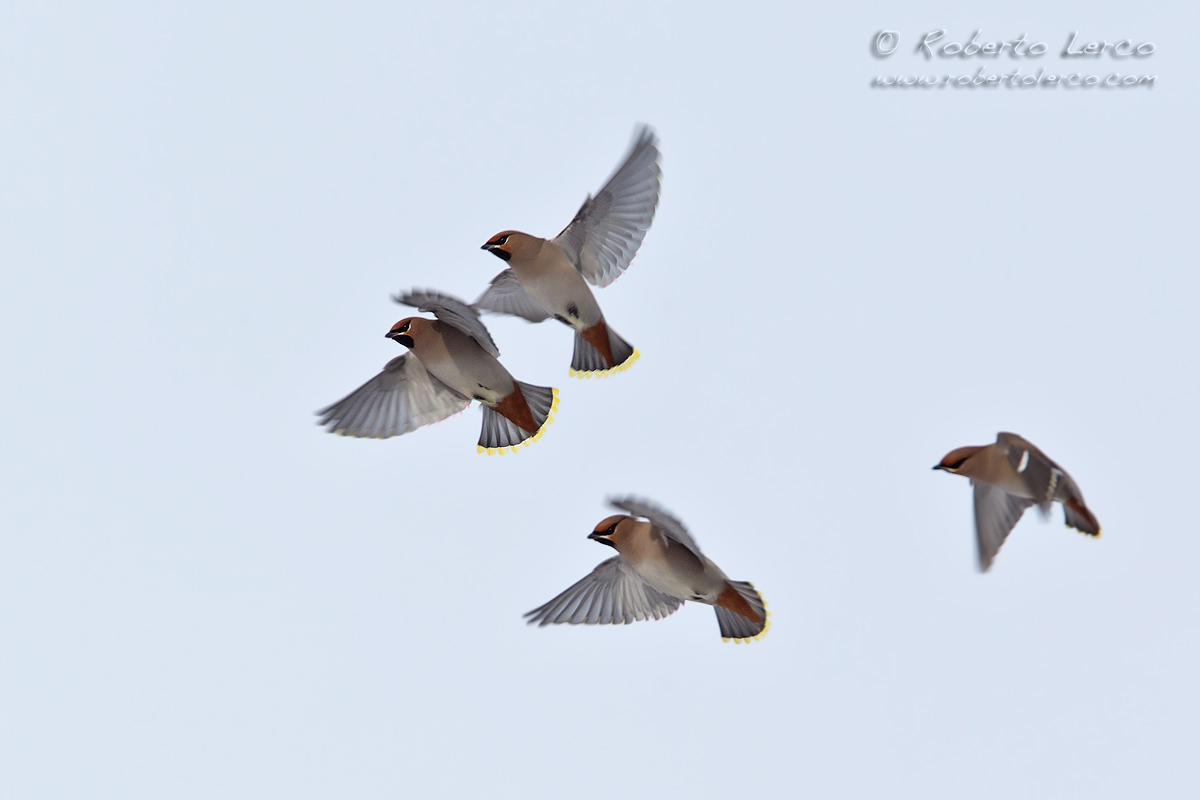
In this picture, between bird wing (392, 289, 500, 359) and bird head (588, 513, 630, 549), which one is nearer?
bird wing (392, 289, 500, 359)

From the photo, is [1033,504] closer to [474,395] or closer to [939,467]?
[939,467]

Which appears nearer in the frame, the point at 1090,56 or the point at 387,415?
the point at 387,415

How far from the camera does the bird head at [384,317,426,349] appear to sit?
28.5 ft

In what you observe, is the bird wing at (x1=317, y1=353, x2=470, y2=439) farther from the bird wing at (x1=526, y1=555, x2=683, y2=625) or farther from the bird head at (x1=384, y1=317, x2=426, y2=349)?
the bird wing at (x1=526, y1=555, x2=683, y2=625)

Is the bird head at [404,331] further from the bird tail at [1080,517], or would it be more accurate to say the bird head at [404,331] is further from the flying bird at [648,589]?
the bird tail at [1080,517]

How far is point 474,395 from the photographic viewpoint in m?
9.13

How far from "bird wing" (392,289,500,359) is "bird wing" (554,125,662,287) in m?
0.95

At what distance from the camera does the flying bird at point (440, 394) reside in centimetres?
877

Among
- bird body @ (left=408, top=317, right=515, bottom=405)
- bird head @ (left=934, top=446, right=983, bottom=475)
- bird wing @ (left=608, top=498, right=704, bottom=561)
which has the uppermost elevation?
bird body @ (left=408, top=317, right=515, bottom=405)

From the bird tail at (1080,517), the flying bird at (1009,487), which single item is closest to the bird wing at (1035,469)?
the flying bird at (1009,487)

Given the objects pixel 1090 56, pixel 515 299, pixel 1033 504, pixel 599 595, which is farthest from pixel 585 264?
pixel 1090 56

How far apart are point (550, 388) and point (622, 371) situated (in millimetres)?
455

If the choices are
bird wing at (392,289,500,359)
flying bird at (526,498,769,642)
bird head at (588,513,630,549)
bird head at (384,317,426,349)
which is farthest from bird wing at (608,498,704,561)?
bird head at (384,317,426,349)

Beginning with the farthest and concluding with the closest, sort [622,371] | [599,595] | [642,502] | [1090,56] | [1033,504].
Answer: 1. [1090,56]
2. [622,371]
3. [599,595]
4. [1033,504]
5. [642,502]
